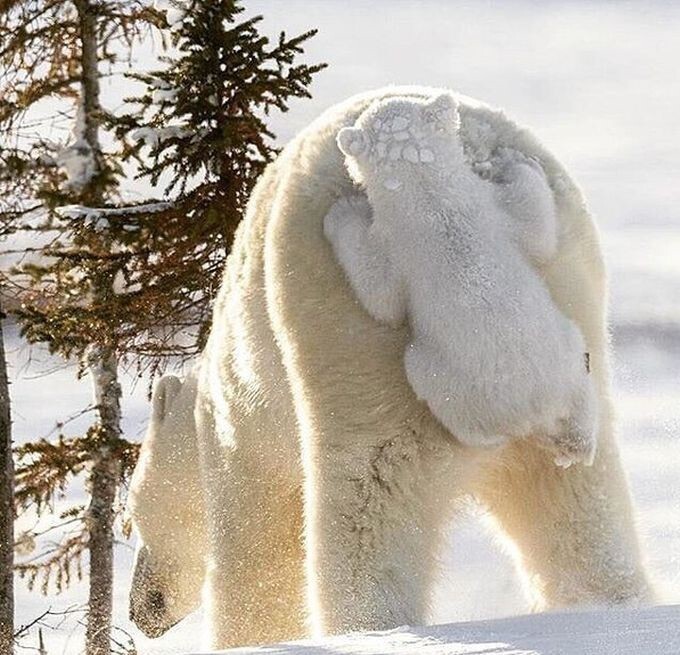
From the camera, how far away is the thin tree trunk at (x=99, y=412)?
1239cm

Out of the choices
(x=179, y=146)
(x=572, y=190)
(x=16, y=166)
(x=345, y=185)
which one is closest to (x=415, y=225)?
(x=345, y=185)

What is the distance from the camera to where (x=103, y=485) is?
12664mm

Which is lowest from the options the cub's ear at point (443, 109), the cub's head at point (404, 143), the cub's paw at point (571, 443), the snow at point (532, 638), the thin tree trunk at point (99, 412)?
the snow at point (532, 638)

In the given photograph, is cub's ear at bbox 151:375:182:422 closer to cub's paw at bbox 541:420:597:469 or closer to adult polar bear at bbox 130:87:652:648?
adult polar bear at bbox 130:87:652:648

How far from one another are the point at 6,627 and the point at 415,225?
24.5ft

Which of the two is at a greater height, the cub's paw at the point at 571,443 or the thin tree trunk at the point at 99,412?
the thin tree trunk at the point at 99,412

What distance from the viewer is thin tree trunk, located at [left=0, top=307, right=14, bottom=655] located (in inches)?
427

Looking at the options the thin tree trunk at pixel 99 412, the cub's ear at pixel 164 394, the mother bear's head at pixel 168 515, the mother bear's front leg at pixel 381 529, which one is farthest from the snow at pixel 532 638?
the thin tree trunk at pixel 99 412

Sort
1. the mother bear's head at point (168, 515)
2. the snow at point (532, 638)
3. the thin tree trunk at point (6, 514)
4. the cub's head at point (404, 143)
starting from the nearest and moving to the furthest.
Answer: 1. the snow at point (532, 638)
2. the cub's head at point (404, 143)
3. the mother bear's head at point (168, 515)
4. the thin tree trunk at point (6, 514)

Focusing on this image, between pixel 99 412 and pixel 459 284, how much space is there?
9.34 m

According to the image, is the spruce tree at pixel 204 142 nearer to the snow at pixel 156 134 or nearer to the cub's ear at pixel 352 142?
the snow at pixel 156 134

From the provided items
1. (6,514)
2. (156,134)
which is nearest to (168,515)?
(6,514)

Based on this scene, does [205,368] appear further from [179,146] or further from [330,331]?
[179,146]

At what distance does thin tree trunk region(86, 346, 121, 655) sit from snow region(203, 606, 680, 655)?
8.98 metres
